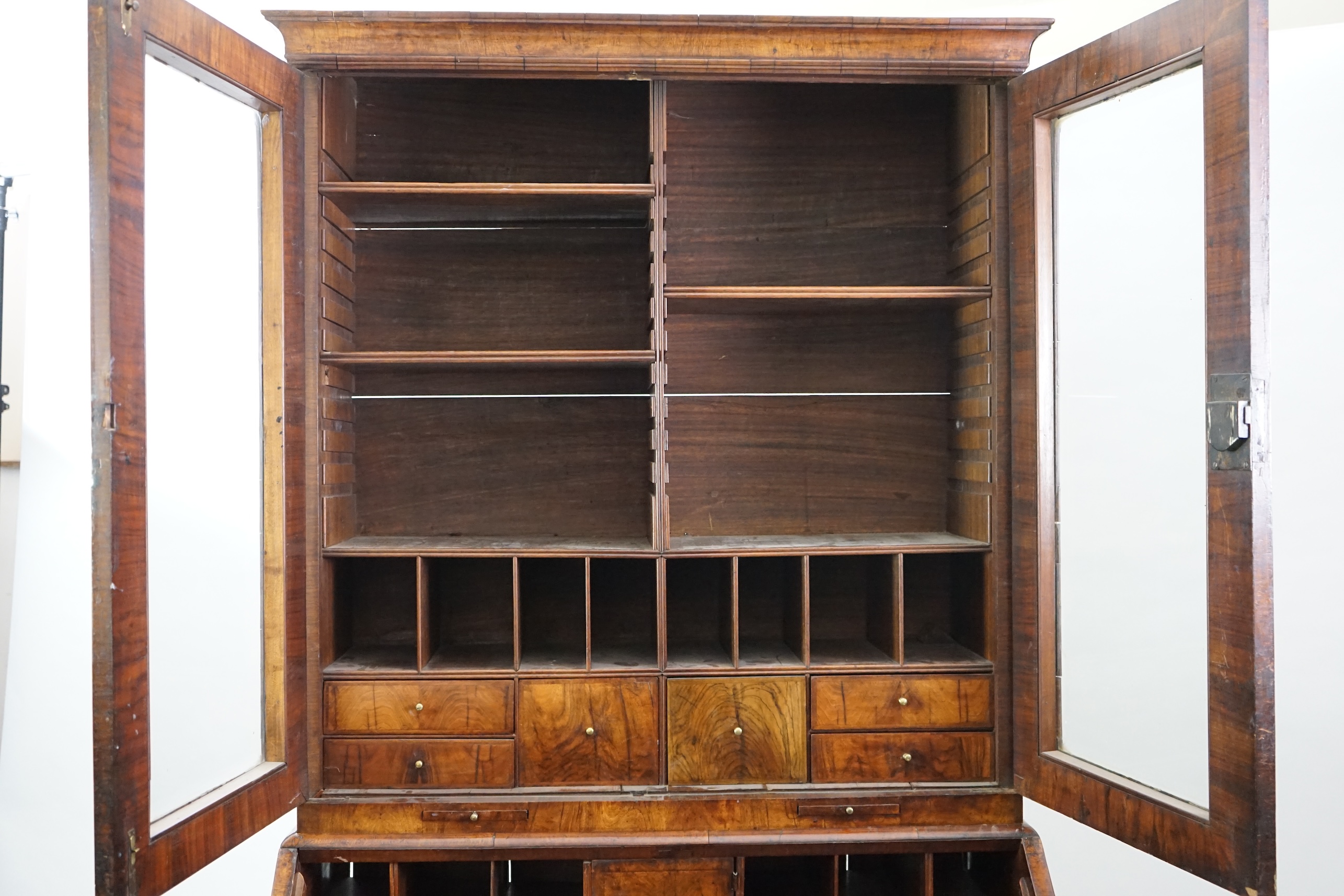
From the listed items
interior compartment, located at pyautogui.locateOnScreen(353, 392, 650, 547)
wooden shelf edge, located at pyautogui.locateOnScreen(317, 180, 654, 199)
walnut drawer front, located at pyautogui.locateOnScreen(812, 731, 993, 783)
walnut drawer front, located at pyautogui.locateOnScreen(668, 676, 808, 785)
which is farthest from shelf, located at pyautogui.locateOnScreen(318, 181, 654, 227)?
walnut drawer front, located at pyautogui.locateOnScreen(812, 731, 993, 783)

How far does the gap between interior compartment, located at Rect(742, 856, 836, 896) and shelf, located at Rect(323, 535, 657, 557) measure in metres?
0.86

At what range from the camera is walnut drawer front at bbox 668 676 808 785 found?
74.9 inches

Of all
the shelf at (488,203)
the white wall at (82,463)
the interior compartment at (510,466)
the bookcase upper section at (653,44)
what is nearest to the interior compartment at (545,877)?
the interior compartment at (510,466)

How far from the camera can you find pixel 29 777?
86.4 inches

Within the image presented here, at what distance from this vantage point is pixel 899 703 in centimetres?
193

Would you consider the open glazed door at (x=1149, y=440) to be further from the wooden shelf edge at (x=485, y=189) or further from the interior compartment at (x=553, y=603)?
the interior compartment at (x=553, y=603)

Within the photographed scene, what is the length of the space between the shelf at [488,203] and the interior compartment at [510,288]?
36 millimetres

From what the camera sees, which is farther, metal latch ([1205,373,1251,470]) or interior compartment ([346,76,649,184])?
interior compartment ([346,76,649,184])

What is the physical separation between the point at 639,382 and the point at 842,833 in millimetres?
1176

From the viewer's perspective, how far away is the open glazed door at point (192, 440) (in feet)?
4.52

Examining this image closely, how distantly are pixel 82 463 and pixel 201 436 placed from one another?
0.87 m

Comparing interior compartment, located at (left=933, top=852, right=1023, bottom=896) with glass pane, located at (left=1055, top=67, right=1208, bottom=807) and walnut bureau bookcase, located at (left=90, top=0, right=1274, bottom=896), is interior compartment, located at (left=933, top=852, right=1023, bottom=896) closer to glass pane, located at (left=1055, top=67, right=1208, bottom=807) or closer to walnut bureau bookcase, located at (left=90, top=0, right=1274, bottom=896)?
walnut bureau bookcase, located at (left=90, top=0, right=1274, bottom=896)

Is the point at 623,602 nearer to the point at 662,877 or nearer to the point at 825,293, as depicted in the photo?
the point at 662,877

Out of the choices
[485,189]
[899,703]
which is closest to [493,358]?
[485,189]
